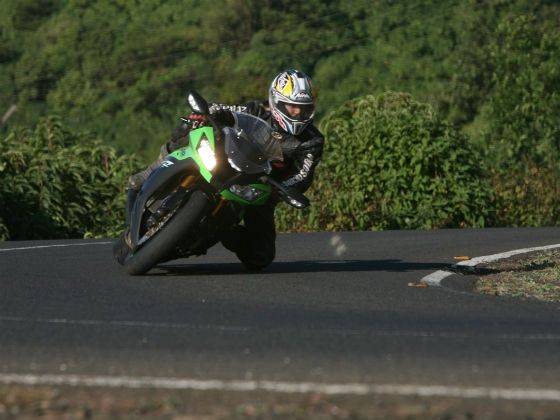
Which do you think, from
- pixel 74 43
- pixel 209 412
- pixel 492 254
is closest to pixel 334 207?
pixel 492 254

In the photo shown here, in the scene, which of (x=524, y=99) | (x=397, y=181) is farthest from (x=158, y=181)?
(x=524, y=99)

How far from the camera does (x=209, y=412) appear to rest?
591 centimetres

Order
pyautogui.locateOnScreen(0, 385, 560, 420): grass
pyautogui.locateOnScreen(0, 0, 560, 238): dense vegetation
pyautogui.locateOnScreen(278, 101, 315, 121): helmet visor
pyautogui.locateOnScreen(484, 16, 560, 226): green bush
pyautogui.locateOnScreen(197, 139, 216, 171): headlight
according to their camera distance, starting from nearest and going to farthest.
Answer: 1. pyautogui.locateOnScreen(0, 385, 560, 420): grass
2. pyautogui.locateOnScreen(197, 139, 216, 171): headlight
3. pyautogui.locateOnScreen(278, 101, 315, 121): helmet visor
4. pyautogui.locateOnScreen(484, 16, 560, 226): green bush
5. pyautogui.locateOnScreen(0, 0, 560, 238): dense vegetation

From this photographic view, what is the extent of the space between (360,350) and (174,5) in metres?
51.3

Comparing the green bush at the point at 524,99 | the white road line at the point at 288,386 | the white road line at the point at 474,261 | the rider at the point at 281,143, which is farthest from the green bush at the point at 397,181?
the white road line at the point at 288,386

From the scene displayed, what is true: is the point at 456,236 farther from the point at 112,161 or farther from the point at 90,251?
the point at 112,161

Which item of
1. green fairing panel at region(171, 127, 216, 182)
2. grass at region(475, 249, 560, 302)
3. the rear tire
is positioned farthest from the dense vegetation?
the rear tire

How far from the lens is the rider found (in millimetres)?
11805

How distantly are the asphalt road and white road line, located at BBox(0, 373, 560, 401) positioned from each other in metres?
0.12

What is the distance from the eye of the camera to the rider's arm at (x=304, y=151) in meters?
11.8

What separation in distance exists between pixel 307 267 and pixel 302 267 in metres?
0.05

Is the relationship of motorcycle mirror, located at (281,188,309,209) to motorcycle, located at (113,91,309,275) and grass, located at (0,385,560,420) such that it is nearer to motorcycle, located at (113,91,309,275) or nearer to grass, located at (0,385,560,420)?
motorcycle, located at (113,91,309,275)

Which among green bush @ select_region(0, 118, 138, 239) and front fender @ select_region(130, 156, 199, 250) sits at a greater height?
front fender @ select_region(130, 156, 199, 250)

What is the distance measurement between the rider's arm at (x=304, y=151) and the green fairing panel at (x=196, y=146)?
71 centimetres
